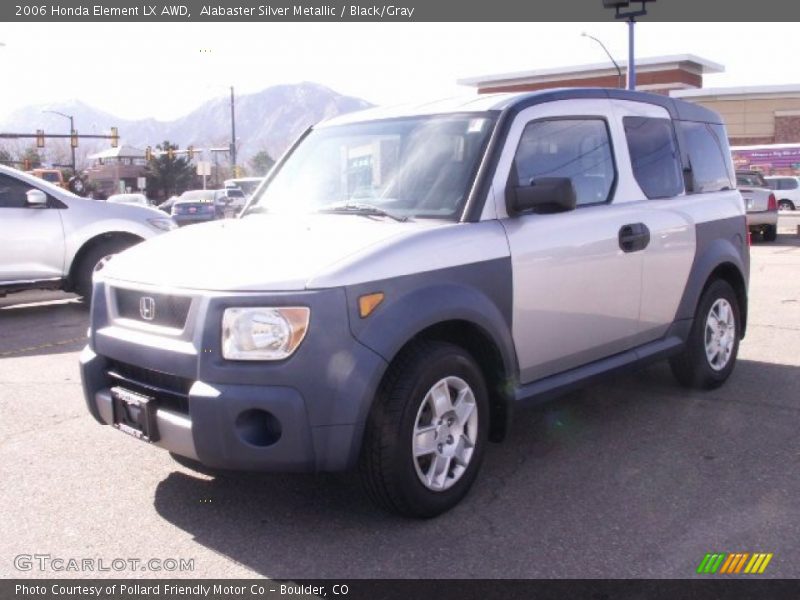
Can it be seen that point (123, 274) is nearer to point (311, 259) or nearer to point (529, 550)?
point (311, 259)

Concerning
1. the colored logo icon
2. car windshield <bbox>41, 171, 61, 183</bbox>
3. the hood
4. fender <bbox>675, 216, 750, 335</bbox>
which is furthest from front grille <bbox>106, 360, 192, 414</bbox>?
car windshield <bbox>41, 171, 61, 183</bbox>

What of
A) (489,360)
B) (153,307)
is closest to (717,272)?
(489,360)

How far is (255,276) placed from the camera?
360 centimetres

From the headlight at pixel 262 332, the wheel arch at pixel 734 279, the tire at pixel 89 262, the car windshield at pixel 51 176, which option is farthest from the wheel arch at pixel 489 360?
the car windshield at pixel 51 176

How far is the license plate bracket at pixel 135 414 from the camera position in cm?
374

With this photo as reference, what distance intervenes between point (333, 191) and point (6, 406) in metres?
2.85

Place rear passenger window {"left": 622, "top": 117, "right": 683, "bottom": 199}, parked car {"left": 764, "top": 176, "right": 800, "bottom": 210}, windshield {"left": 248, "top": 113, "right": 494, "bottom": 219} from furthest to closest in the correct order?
parked car {"left": 764, "top": 176, "right": 800, "bottom": 210} < rear passenger window {"left": 622, "top": 117, "right": 683, "bottom": 199} < windshield {"left": 248, "top": 113, "right": 494, "bottom": 219}

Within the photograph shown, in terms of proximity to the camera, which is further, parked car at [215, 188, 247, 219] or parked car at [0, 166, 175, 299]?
parked car at [215, 188, 247, 219]

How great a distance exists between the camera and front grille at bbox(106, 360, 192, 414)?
12.1ft

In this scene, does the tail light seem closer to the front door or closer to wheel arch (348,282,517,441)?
the front door

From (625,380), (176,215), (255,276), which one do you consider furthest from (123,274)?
(176,215)

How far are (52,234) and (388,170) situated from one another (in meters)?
6.32

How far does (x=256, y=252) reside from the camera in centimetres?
387

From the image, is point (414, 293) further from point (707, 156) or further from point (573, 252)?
point (707, 156)
